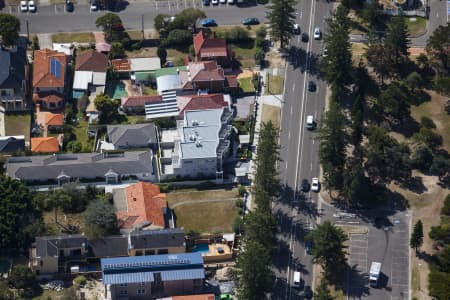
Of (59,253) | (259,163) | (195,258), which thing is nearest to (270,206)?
(259,163)

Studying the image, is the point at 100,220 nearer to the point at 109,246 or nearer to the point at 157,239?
the point at 109,246

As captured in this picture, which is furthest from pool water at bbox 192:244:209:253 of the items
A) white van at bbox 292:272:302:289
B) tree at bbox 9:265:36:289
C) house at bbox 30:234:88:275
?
tree at bbox 9:265:36:289

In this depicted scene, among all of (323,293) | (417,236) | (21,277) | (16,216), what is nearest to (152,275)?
(21,277)

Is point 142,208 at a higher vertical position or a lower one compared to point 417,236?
higher

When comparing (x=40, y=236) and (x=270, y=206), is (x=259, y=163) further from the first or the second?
(x=40, y=236)

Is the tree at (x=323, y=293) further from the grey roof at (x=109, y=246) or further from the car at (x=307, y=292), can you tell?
the grey roof at (x=109, y=246)

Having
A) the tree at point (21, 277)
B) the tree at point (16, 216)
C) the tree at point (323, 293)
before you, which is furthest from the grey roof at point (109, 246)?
the tree at point (323, 293)
